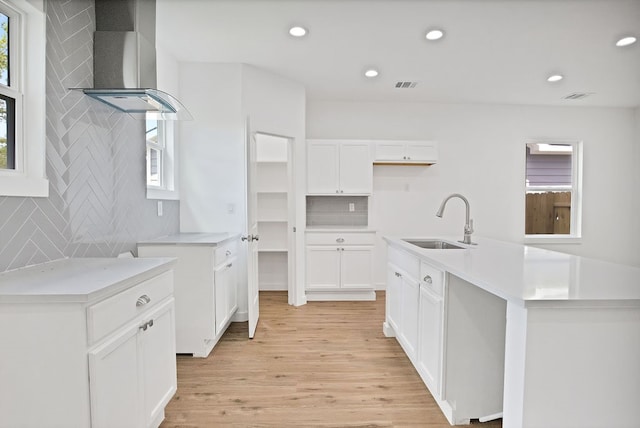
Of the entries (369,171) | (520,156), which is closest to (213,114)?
(369,171)

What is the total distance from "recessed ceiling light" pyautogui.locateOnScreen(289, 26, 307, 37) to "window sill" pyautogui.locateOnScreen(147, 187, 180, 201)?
184 cm

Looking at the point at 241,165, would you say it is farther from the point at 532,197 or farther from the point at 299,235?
the point at 532,197

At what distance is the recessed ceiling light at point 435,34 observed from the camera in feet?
9.53

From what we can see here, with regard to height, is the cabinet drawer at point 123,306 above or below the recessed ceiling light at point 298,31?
below

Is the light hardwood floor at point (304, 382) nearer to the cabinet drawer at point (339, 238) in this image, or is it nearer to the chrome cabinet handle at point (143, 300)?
the chrome cabinet handle at point (143, 300)

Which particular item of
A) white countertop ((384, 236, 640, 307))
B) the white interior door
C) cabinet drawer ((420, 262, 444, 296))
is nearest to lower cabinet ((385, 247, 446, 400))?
cabinet drawer ((420, 262, 444, 296))

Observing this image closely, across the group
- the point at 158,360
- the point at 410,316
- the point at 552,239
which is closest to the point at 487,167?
the point at 552,239

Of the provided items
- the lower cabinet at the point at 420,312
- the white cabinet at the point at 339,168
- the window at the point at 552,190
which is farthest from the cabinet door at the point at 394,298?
the window at the point at 552,190

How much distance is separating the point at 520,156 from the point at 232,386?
16.4 feet

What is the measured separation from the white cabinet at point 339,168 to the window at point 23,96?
2959mm

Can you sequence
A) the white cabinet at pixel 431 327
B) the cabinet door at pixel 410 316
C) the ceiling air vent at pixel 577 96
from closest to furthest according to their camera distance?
the white cabinet at pixel 431 327 < the cabinet door at pixel 410 316 < the ceiling air vent at pixel 577 96

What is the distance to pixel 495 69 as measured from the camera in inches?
146

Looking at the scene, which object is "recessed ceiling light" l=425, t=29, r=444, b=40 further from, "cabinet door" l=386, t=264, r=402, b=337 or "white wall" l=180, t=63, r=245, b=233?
"cabinet door" l=386, t=264, r=402, b=337

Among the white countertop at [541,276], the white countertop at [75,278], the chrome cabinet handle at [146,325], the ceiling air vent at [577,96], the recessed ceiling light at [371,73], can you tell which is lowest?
the chrome cabinet handle at [146,325]
